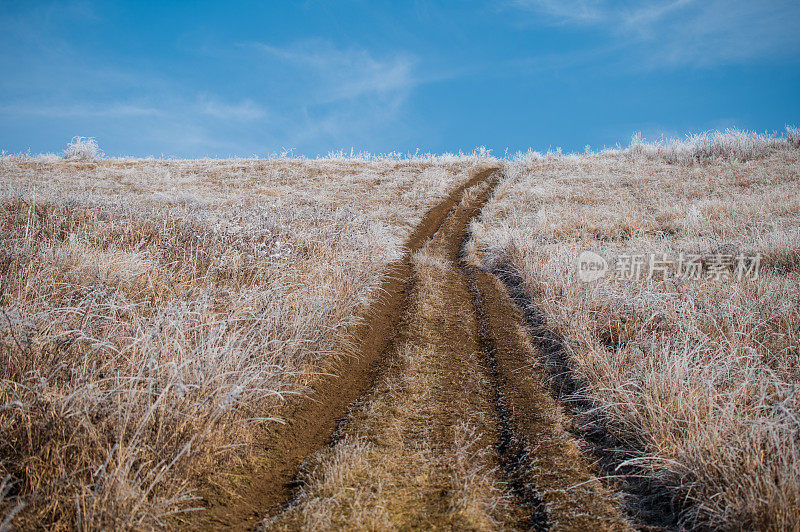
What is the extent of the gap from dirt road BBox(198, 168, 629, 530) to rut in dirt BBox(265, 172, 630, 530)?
1 centimetres

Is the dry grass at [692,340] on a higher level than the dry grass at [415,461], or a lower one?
higher

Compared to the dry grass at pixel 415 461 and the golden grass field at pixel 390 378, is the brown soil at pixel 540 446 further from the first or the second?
the dry grass at pixel 415 461

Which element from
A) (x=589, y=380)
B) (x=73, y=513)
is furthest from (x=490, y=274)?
(x=73, y=513)

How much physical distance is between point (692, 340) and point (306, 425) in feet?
14.2

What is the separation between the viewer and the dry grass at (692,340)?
2803mm

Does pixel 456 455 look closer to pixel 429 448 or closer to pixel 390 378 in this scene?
pixel 429 448

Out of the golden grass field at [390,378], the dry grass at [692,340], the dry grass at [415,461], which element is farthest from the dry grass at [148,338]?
the dry grass at [692,340]

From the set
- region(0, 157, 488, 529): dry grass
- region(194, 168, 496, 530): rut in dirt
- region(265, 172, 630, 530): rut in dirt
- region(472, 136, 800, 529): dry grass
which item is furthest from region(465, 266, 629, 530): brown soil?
region(0, 157, 488, 529): dry grass

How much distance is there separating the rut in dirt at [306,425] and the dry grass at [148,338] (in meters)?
0.17

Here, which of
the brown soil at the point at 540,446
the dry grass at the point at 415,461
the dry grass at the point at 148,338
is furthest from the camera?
the brown soil at the point at 540,446

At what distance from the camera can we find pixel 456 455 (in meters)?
3.35

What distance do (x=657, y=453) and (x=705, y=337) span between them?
5.95ft

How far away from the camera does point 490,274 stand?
29.8 ft

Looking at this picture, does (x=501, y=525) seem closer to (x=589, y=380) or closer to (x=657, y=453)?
(x=657, y=453)
